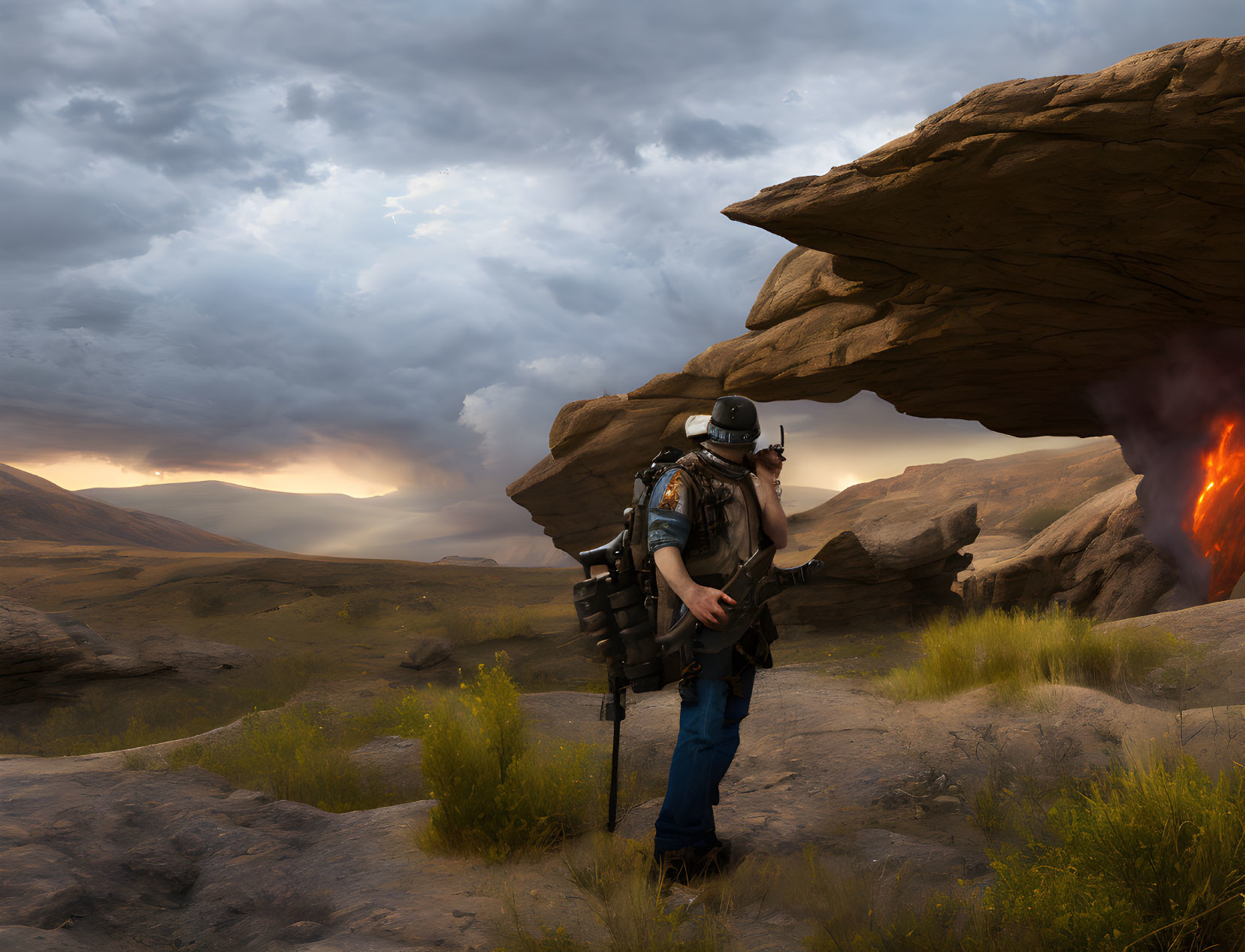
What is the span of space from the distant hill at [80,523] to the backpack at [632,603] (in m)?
43.8

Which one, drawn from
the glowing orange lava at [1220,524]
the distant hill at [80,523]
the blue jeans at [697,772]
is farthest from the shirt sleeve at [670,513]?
the distant hill at [80,523]

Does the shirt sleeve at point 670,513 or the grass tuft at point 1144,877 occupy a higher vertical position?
the shirt sleeve at point 670,513

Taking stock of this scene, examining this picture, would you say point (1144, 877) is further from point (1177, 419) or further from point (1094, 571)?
→ point (1094, 571)

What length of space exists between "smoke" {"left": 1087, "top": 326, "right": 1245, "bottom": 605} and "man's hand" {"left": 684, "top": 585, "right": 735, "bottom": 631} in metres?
10.9

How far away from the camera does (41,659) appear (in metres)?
11.1

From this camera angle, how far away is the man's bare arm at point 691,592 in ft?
10.7

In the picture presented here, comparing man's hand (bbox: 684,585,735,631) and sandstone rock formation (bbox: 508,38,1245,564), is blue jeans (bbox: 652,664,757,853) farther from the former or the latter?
sandstone rock formation (bbox: 508,38,1245,564)

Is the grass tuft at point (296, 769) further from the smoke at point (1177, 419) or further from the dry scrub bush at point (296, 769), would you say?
the smoke at point (1177, 419)

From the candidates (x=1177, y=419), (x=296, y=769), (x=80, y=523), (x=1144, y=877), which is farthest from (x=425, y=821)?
(x=80, y=523)

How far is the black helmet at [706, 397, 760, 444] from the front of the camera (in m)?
3.82

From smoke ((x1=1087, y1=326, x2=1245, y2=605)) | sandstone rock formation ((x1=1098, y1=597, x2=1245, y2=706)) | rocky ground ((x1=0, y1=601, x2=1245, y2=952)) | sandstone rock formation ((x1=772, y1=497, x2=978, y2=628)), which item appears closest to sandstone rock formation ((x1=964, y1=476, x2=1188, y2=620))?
smoke ((x1=1087, y1=326, x2=1245, y2=605))

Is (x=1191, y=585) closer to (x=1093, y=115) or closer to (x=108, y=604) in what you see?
(x=1093, y=115)

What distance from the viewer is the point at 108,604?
19312 millimetres

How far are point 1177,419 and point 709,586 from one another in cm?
1192
